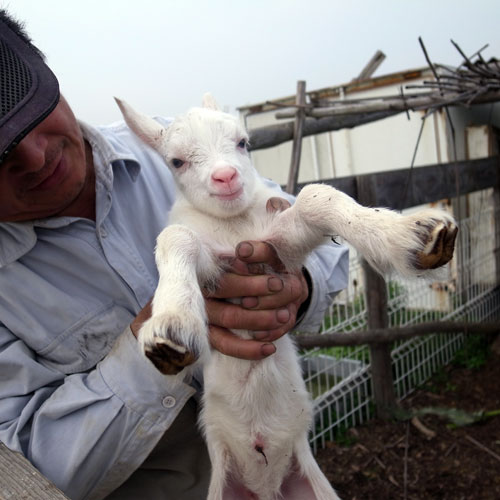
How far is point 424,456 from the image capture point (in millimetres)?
3662

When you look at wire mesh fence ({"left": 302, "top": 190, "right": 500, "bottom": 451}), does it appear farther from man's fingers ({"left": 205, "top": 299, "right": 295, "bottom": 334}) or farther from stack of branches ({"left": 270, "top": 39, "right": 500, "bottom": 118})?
man's fingers ({"left": 205, "top": 299, "right": 295, "bottom": 334})

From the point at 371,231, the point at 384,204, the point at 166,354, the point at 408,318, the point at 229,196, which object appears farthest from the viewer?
the point at 408,318

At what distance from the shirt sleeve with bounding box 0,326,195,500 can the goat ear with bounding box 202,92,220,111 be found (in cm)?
105

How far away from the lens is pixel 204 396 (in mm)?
Answer: 1882

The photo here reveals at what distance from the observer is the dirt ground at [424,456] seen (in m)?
3.31

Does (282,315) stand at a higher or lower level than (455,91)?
lower

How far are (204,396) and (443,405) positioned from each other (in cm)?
317

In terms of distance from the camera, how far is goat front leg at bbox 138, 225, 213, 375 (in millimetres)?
1135

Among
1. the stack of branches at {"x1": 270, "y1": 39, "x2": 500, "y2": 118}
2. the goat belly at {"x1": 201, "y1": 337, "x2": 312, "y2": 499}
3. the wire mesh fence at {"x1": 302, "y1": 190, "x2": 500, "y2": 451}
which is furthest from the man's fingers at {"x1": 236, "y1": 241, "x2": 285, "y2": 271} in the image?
the wire mesh fence at {"x1": 302, "y1": 190, "x2": 500, "y2": 451}

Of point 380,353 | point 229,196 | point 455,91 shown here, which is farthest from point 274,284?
point 380,353

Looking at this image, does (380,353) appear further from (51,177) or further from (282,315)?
(51,177)

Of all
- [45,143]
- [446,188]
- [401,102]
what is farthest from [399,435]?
[45,143]

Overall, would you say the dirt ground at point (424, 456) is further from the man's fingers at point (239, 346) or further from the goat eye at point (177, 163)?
the goat eye at point (177, 163)

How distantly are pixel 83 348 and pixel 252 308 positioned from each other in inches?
28.5
